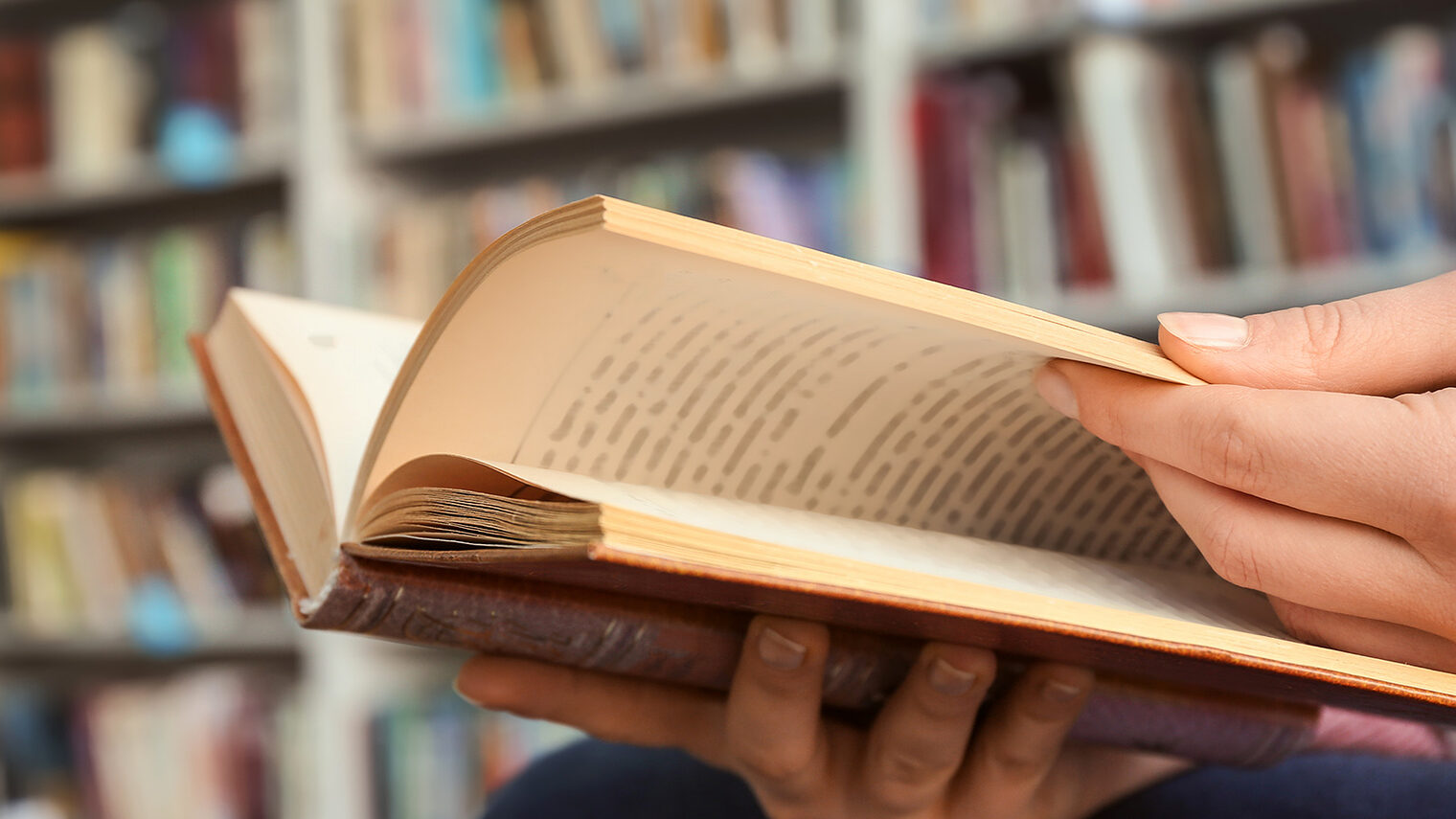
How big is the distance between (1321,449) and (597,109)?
55.6 inches

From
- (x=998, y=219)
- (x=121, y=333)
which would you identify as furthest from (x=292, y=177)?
(x=998, y=219)

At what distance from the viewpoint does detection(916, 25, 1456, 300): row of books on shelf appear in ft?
3.87

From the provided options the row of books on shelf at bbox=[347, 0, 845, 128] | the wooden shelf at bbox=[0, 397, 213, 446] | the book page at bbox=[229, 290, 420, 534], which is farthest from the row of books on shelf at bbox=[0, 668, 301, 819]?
the book page at bbox=[229, 290, 420, 534]

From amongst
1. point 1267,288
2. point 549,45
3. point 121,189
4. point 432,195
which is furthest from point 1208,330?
point 121,189

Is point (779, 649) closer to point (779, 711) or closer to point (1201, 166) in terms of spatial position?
point (779, 711)

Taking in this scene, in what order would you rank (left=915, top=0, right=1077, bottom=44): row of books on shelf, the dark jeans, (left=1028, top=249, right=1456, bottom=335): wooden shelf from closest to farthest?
the dark jeans
(left=1028, top=249, right=1456, bottom=335): wooden shelf
(left=915, top=0, right=1077, bottom=44): row of books on shelf

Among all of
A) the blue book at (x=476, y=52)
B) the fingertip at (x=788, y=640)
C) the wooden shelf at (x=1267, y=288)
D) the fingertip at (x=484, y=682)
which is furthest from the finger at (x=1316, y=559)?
the blue book at (x=476, y=52)

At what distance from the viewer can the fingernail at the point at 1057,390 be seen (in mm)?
353

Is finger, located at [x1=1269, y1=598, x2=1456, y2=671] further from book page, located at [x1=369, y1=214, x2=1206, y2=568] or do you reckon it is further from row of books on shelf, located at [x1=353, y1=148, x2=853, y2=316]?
row of books on shelf, located at [x1=353, y1=148, x2=853, y2=316]

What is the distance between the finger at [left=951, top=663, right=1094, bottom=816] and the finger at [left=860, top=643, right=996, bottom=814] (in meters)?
0.01

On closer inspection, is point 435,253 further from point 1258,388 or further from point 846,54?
point 1258,388

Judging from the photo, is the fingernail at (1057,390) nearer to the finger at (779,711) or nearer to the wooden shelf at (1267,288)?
the finger at (779,711)

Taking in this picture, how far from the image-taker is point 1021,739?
41 centimetres

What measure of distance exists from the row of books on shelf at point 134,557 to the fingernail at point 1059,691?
1.68 m
